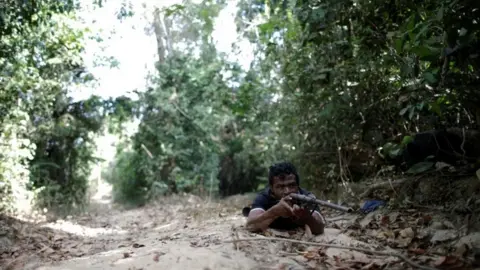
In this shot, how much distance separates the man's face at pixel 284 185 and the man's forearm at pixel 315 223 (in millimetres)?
323

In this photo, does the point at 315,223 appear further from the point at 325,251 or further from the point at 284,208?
the point at 325,251

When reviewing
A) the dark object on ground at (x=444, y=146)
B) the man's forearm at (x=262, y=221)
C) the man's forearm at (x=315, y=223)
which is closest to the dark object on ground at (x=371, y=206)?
the dark object on ground at (x=444, y=146)

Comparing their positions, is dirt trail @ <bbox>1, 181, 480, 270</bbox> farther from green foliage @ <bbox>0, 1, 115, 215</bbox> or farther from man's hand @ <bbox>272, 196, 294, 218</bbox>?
green foliage @ <bbox>0, 1, 115, 215</bbox>

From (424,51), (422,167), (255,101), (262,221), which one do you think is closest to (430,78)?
(424,51)

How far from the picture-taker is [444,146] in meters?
4.36

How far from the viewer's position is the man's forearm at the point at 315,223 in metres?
3.71

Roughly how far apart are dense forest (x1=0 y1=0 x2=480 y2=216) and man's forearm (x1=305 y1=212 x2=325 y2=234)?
3.92 ft

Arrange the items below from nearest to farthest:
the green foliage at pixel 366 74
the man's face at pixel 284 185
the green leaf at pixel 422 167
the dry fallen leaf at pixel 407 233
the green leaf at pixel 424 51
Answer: the green leaf at pixel 424 51
the green foliage at pixel 366 74
the dry fallen leaf at pixel 407 233
the man's face at pixel 284 185
the green leaf at pixel 422 167

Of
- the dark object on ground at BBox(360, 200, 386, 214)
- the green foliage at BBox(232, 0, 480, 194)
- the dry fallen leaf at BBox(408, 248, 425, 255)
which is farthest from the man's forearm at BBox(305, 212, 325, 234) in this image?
the green foliage at BBox(232, 0, 480, 194)

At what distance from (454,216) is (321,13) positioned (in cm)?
241

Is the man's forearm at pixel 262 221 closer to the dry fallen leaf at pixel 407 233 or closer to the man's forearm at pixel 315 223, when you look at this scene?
the man's forearm at pixel 315 223

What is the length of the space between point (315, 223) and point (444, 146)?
1.77m

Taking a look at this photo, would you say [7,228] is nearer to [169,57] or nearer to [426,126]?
[426,126]

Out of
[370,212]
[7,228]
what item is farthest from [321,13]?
[7,228]
